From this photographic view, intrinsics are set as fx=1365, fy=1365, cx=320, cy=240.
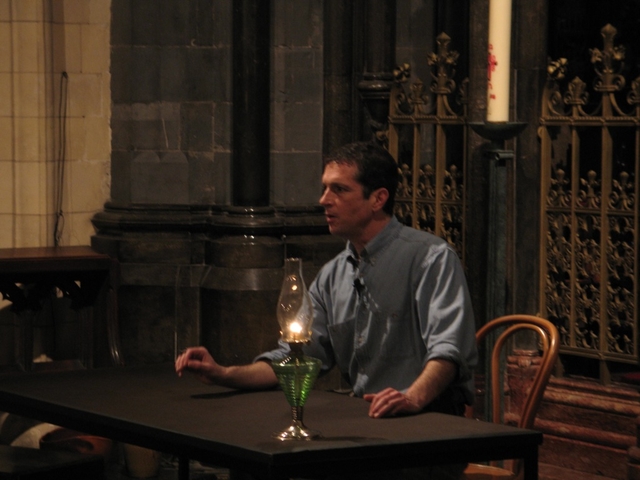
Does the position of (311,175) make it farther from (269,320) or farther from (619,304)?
(619,304)

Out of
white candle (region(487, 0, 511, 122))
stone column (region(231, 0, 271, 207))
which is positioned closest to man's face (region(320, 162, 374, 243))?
white candle (region(487, 0, 511, 122))

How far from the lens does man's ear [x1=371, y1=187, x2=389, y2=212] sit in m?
3.71

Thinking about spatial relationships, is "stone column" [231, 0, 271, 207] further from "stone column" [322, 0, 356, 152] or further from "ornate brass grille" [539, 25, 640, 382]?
"ornate brass grille" [539, 25, 640, 382]

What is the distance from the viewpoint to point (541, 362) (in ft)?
13.1

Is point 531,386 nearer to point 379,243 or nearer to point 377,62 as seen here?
point 379,243

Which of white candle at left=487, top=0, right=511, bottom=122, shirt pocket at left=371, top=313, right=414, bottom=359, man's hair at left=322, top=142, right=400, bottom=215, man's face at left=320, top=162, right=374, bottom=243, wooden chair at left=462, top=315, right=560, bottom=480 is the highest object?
white candle at left=487, top=0, right=511, bottom=122

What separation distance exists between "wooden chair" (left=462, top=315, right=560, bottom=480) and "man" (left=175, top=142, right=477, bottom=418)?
0.93 ft

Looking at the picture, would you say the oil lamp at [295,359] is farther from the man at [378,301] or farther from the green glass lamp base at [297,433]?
the man at [378,301]

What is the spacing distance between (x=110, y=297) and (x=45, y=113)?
1.13m

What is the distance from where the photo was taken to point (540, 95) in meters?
5.72

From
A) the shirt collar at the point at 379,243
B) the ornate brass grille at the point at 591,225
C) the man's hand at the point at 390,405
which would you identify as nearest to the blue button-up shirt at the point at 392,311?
the shirt collar at the point at 379,243

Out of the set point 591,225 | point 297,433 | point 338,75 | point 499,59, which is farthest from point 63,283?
point 297,433

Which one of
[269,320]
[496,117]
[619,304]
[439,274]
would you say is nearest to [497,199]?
[496,117]

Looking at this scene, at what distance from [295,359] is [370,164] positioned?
74cm
